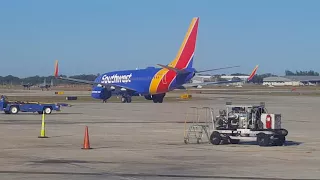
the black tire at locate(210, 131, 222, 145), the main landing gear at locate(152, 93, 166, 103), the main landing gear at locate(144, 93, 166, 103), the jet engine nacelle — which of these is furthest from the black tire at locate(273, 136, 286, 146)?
the jet engine nacelle

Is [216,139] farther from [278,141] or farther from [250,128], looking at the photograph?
[278,141]

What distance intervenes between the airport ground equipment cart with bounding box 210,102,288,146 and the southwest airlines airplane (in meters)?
49.3

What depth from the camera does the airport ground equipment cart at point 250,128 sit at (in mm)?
28594

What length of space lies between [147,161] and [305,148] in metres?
8.20

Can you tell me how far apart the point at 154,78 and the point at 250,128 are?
178 feet

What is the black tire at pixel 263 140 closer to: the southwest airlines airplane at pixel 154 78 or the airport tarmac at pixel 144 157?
the airport tarmac at pixel 144 157

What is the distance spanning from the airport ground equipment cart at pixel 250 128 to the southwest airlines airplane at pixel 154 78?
49309 millimetres

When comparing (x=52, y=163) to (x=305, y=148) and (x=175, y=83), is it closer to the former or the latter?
(x=305, y=148)

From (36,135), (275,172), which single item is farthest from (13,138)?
(275,172)

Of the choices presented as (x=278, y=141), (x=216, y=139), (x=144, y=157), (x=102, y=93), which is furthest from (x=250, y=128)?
(x=102, y=93)

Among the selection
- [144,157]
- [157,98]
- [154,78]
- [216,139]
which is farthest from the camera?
[157,98]

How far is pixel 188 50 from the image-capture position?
3182 inches

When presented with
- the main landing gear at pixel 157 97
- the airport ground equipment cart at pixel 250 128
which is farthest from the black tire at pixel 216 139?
the main landing gear at pixel 157 97

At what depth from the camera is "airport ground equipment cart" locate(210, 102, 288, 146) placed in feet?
93.8
